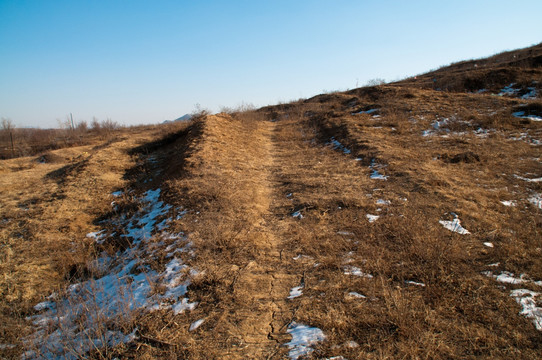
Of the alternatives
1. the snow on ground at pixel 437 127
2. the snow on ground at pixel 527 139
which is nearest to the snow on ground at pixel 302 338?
the snow on ground at pixel 527 139

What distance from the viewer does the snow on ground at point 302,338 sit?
2.20 meters

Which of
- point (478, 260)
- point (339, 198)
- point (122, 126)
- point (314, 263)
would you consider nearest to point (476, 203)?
point (478, 260)

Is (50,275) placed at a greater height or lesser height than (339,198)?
lesser

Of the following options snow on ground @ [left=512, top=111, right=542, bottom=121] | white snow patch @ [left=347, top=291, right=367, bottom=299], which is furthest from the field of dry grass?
snow on ground @ [left=512, top=111, right=542, bottom=121]

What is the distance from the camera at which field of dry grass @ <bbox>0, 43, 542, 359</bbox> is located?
238 centimetres

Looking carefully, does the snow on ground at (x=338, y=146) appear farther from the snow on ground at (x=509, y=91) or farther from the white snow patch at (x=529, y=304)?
the snow on ground at (x=509, y=91)

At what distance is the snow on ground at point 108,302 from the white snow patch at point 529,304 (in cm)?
319

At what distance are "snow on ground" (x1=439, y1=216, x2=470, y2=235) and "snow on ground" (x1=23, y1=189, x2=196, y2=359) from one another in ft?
12.4

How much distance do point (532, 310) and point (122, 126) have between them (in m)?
31.2

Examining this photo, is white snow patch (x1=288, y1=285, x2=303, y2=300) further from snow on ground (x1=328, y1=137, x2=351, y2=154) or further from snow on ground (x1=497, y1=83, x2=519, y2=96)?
snow on ground (x1=497, y1=83, x2=519, y2=96)

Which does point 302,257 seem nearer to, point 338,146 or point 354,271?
point 354,271

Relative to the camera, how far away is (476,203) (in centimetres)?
479

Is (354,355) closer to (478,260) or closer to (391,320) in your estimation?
(391,320)

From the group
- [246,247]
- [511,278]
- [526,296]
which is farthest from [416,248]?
[246,247]
